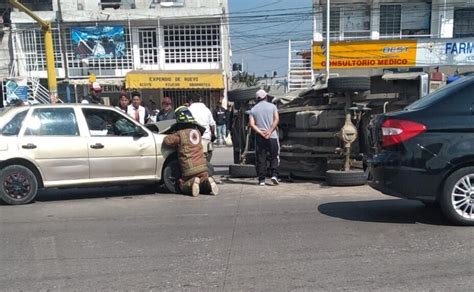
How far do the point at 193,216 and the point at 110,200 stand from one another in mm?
2177

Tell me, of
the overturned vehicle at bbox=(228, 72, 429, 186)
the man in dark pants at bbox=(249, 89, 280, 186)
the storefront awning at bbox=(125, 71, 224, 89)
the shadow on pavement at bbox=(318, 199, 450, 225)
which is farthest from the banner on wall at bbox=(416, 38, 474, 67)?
the shadow on pavement at bbox=(318, 199, 450, 225)

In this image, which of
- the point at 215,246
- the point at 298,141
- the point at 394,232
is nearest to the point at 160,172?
the point at 298,141

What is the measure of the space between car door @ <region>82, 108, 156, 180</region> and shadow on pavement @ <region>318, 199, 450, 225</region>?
3065mm

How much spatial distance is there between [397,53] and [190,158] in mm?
20415

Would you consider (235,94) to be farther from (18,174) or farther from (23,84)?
(23,84)

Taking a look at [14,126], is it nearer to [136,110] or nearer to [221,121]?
[136,110]

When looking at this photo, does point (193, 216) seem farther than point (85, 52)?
No

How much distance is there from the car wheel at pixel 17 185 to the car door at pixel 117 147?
931mm

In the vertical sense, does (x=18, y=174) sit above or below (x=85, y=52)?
below

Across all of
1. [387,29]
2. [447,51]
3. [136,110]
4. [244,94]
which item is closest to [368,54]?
[387,29]

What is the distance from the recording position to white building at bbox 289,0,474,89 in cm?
2633

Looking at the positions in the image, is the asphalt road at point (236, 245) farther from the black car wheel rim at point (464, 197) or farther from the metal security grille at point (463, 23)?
the metal security grille at point (463, 23)

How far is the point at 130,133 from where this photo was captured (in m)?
8.79

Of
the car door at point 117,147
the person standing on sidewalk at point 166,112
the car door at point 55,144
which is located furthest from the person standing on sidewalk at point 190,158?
the person standing on sidewalk at point 166,112
